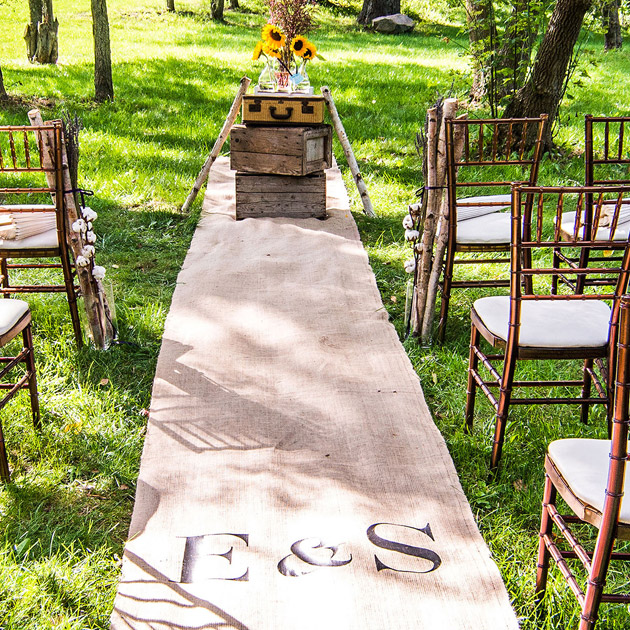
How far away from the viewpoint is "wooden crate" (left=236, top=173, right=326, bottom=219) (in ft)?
20.3

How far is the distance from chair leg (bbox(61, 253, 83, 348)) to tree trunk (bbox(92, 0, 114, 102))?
668 cm

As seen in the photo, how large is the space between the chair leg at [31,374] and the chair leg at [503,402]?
6.41 ft

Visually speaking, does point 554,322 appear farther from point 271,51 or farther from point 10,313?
point 271,51

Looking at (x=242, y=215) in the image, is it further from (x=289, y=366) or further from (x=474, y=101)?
(x=474, y=101)

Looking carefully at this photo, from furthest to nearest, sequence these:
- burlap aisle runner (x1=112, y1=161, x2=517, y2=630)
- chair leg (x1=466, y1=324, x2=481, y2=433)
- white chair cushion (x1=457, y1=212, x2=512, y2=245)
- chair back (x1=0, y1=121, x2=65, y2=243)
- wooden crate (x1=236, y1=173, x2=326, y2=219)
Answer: wooden crate (x1=236, y1=173, x2=326, y2=219) < white chair cushion (x1=457, y1=212, x2=512, y2=245) < chair back (x1=0, y1=121, x2=65, y2=243) < chair leg (x1=466, y1=324, x2=481, y2=433) < burlap aisle runner (x1=112, y1=161, x2=517, y2=630)

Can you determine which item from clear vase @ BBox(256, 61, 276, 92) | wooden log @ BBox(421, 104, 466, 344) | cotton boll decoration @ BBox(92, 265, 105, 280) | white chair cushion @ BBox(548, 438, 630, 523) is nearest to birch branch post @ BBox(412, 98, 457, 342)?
wooden log @ BBox(421, 104, 466, 344)

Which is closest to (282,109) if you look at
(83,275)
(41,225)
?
(41,225)

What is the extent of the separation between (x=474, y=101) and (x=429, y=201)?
6354 mm

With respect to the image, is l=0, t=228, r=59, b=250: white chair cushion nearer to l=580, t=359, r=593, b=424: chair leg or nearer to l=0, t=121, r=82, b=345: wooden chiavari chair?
l=0, t=121, r=82, b=345: wooden chiavari chair

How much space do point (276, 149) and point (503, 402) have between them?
375 centimetres

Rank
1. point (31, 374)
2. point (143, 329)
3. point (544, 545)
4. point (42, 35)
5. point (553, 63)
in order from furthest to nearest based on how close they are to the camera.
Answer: point (42, 35), point (553, 63), point (143, 329), point (31, 374), point (544, 545)

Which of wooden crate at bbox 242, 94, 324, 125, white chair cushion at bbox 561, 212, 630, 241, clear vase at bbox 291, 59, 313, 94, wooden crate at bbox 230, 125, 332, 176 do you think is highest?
clear vase at bbox 291, 59, 313, 94

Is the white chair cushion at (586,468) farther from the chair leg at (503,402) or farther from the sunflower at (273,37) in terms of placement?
the sunflower at (273,37)

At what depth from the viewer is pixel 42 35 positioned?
12625 mm
